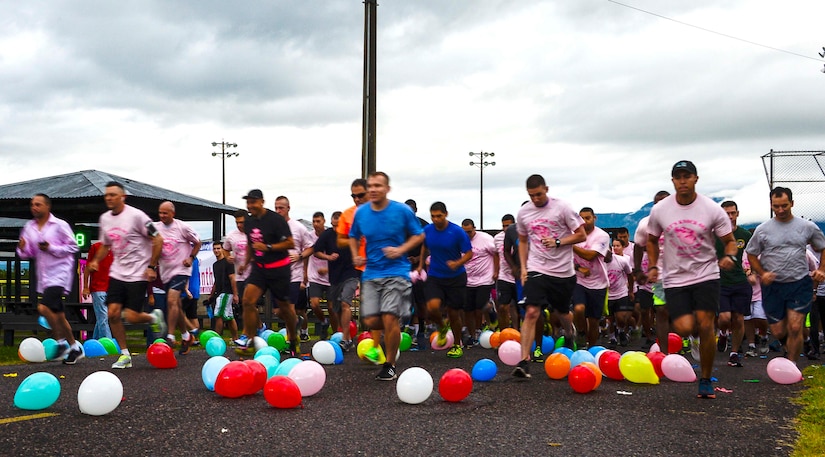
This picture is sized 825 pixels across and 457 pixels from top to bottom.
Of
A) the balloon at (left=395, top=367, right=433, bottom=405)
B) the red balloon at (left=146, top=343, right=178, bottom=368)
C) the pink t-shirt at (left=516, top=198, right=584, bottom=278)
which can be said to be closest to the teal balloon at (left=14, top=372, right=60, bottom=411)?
the balloon at (left=395, top=367, right=433, bottom=405)

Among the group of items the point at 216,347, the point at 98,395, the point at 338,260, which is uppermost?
the point at 338,260

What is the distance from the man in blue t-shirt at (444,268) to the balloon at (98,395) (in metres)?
5.69

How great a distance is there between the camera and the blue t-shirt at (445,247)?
10.9m

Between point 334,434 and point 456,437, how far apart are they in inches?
30.9

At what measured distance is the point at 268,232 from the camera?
9758mm

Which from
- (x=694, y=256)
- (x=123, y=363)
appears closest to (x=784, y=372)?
(x=694, y=256)

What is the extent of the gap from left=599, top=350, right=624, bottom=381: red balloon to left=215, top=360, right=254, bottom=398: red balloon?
3.55 metres

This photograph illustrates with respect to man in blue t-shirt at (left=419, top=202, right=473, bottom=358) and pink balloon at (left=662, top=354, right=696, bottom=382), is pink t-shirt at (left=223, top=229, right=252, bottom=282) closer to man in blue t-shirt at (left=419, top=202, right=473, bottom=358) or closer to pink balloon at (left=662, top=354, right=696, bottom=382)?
man in blue t-shirt at (left=419, top=202, right=473, bottom=358)

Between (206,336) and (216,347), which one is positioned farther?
(206,336)

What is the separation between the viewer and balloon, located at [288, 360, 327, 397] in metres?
6.64

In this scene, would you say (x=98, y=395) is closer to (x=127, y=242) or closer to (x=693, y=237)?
(x=127, y=242)

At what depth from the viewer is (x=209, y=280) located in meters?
20.9

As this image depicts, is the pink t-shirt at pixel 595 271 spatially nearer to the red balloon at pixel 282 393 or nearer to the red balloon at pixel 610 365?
the red balloon at pixel 610 365

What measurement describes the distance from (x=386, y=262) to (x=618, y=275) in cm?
654
